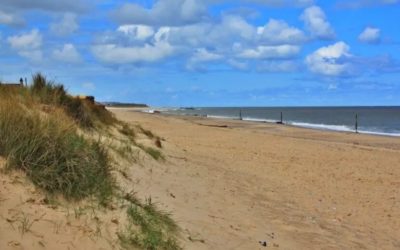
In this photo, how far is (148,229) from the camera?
6.02 meters

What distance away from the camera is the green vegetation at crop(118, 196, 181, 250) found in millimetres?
5637

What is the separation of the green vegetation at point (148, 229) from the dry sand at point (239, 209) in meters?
0.18

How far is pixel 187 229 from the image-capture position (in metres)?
6.86

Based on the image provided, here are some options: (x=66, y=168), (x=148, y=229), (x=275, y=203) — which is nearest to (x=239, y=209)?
(x=275, y=203)

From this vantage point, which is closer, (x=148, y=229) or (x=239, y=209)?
(x=148, y=229)

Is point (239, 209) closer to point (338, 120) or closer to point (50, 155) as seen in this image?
point (50, 155)

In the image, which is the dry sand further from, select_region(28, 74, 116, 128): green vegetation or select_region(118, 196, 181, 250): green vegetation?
select_region(28, 74, 116, 128): green vegetation

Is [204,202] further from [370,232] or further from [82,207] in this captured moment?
[82,207]

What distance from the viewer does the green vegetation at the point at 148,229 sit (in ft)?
18.5

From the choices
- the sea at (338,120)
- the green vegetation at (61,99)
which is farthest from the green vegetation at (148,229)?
the sea at (338,120)

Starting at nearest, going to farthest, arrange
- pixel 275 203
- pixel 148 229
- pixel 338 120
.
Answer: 1. pixel 148 229
2. pixel 275 203
3. pixel 338 120

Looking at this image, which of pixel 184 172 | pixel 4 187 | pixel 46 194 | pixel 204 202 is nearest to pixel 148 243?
pixel 46 194

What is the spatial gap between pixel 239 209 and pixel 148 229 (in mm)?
3276

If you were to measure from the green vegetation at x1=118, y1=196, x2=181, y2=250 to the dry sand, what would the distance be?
0.58 feet
